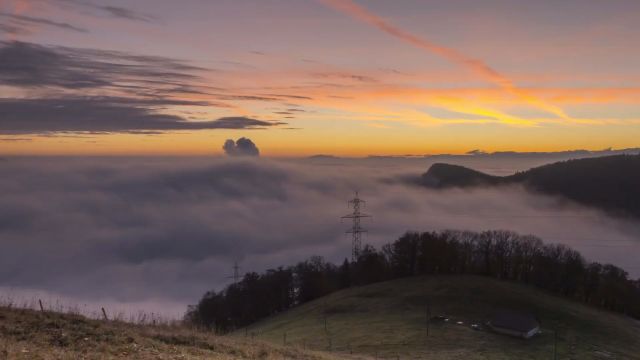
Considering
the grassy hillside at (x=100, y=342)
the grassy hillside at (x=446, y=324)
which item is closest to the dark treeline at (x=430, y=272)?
the grassy hillside at (x=446, y=324)

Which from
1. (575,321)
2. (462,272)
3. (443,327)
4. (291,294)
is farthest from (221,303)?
(575,321)

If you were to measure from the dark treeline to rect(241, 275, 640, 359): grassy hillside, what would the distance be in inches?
479

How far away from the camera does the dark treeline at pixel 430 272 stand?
3942 inches

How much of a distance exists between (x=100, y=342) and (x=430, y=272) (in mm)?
94555

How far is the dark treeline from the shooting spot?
100125 millimetres

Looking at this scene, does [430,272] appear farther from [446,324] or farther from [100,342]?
[100,342]

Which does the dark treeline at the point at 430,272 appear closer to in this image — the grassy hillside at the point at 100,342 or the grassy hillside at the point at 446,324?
the grassy hillside at the point at 446,324

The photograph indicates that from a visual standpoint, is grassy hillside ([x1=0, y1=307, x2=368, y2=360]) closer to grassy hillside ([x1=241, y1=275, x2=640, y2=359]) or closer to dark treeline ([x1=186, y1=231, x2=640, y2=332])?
grassy hillside ([x1=241, y1=275, x2=640, y2=359])

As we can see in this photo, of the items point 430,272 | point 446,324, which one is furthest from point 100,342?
point 430,272

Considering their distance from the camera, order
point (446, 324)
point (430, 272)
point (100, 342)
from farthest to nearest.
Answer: point (430, 272), point (446, 324), point (100, 342)

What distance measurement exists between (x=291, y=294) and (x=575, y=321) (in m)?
59.1

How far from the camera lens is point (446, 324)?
62.1 m

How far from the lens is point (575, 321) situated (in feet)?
223

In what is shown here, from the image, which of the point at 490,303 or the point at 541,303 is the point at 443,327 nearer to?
the point at 490,303
